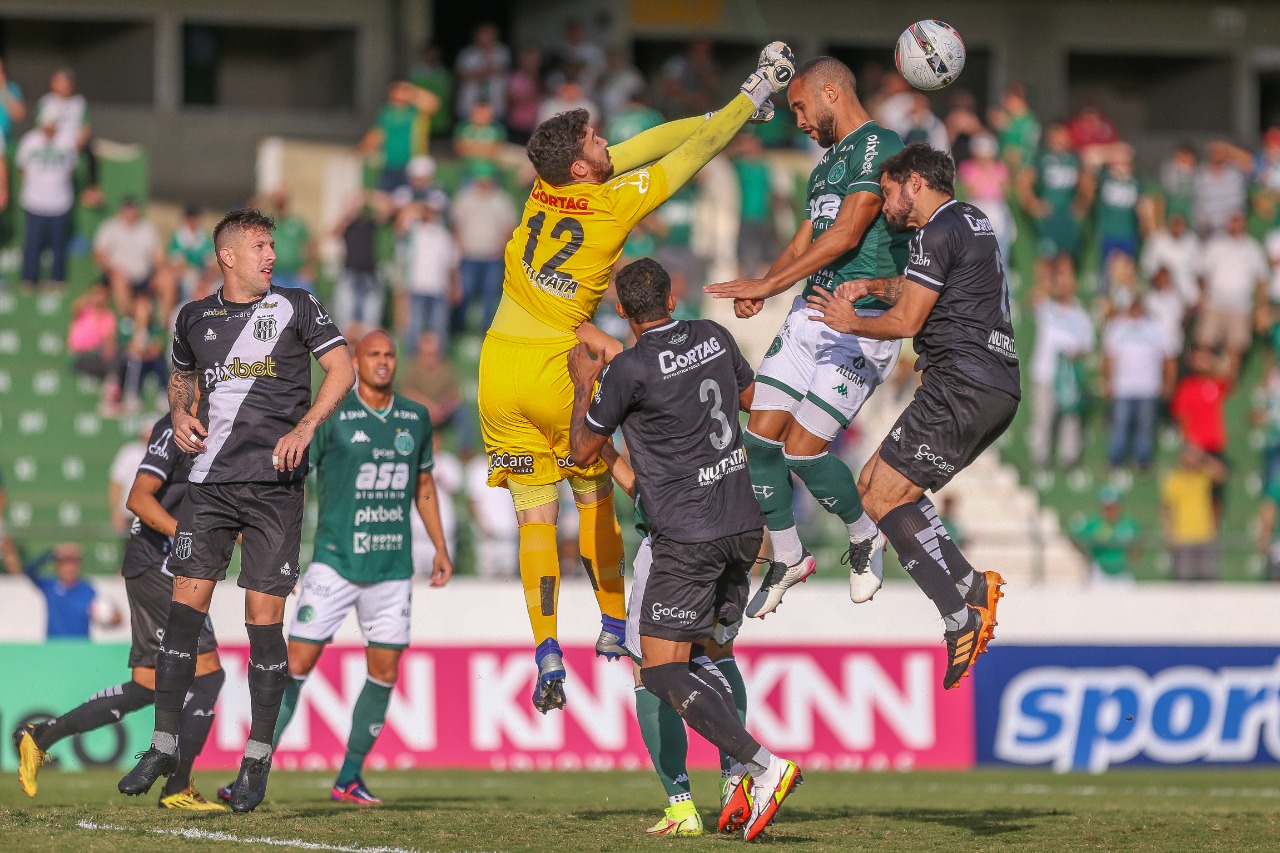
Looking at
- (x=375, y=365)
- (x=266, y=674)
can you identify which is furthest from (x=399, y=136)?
(x=266, y=674)

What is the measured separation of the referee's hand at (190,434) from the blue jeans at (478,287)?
481 inches

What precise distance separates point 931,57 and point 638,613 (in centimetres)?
358

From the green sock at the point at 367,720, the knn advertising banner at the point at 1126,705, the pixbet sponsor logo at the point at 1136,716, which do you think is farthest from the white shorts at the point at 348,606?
the pixbet sponsor logo at the point at 1136,716

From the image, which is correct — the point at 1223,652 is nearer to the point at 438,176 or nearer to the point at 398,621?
the point at 398,621

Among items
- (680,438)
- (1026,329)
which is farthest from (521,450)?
(1026,329)

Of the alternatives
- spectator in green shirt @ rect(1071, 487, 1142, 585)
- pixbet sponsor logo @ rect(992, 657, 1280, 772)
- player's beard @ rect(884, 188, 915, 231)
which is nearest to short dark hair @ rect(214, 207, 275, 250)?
player's beard @ rect(884, 188, 915, 231)

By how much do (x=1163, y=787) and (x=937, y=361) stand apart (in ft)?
25.1

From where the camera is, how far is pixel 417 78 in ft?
83.8

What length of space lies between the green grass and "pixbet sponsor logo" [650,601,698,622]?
113 centimetres

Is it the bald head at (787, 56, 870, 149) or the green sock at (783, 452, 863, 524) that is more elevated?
the bald head at (787, 56, 870, 149)

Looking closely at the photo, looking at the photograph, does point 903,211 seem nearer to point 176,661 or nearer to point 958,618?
point 958,618

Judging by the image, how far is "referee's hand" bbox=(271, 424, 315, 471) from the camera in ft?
32.1

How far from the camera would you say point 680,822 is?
10.1m

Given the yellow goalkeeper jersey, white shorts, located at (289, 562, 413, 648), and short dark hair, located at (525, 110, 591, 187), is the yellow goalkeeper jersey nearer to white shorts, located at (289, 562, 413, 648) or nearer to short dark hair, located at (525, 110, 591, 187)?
short dark hair, located at (525, 110, 591, 187)
